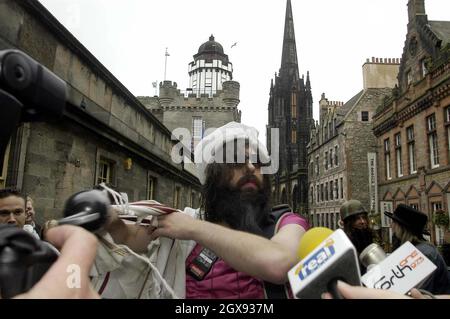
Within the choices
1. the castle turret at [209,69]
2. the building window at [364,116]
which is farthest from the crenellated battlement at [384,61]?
the castle turret at [209,69]

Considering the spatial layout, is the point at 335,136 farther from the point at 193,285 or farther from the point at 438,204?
the point at 193,285

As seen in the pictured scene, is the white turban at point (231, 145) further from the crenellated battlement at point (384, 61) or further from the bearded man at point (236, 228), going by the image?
the crenellated battlement at point (384, 61)

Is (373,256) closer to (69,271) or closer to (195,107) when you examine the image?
(69,271)

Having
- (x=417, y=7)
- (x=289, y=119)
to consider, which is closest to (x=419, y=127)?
(x=417, y=7)

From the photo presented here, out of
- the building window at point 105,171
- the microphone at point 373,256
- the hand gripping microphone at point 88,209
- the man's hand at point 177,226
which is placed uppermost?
the building window at point 105,171

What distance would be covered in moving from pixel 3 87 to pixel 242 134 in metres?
1.22

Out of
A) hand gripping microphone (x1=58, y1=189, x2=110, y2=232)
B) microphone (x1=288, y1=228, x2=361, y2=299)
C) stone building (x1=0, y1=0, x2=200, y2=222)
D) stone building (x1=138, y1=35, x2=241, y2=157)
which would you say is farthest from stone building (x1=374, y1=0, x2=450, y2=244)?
hand gripping microphone (x1=58, y1=189, x2=110, y2=232)

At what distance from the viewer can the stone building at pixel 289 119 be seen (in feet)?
194

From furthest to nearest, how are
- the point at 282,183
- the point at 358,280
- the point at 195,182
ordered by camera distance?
the point at 282,183 → the point at 195,182 → the point at 358,280

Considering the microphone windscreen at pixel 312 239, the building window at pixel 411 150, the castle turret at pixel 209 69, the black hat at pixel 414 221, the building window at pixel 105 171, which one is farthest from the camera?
the castle turret at pixel 209 69

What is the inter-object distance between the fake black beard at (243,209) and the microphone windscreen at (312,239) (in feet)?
1.55

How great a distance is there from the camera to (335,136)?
3334 cm
